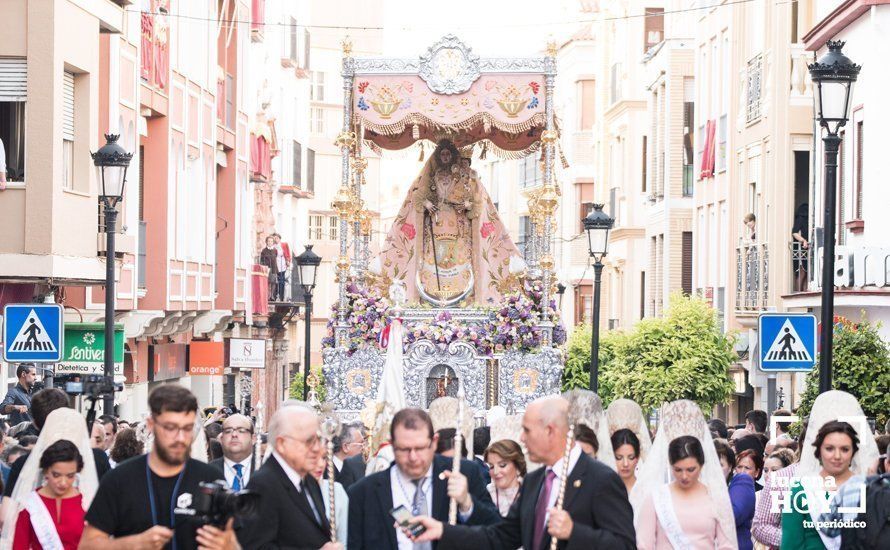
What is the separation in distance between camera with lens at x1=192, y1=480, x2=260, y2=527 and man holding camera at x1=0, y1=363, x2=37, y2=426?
8478 mm

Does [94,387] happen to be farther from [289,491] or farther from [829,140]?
[289,491]

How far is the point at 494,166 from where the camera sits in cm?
7538

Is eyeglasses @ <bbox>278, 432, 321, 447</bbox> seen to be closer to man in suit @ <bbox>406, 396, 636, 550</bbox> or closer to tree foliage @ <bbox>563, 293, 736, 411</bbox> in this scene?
man in suit @ <bbox>406, 396, 636, 550</bbox>

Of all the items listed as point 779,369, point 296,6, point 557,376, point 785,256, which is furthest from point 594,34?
point 779,369

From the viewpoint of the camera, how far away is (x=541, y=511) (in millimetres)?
8438

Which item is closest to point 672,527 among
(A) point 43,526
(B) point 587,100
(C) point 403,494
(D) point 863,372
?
(C) point 403,494

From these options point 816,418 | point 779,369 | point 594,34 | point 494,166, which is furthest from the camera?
point 494,166

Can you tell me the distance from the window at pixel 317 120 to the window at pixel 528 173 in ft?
44.6

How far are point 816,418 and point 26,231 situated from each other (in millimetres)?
12528

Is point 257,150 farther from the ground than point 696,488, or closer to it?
farther from the ground

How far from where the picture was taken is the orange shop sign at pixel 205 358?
35.3m

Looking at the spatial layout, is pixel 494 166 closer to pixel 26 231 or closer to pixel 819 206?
pixel 819 206

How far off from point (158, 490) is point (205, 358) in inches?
1089

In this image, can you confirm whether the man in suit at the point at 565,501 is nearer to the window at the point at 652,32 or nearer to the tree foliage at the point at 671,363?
the tree foliage at the point at 671,363
